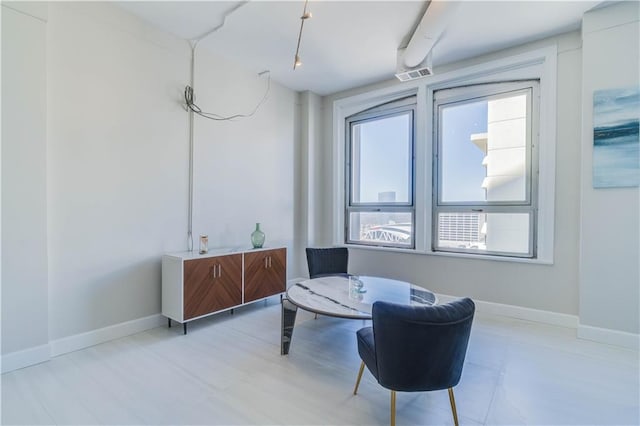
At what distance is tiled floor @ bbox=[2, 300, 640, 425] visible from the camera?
6.24ft

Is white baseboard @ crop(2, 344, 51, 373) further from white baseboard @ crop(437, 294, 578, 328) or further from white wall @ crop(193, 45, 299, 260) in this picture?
white baseboard @ crop(437, 294, 578, 328)

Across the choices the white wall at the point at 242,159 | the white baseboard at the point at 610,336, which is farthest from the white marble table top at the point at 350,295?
the white baseboard at the point at 610,336

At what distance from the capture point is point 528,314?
3.54m

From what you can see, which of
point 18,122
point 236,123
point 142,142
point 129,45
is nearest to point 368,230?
point 236,123

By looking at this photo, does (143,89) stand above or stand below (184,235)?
above

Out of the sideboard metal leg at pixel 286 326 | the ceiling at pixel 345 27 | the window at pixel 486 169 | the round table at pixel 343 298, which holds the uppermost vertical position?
the ceiling at pixel 345 27

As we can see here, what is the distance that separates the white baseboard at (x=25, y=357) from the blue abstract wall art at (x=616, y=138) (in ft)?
17.0

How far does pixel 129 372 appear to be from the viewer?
239 cm

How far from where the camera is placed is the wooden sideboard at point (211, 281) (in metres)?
3.11

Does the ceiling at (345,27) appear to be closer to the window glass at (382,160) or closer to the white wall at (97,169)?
the white wall at (97,169)

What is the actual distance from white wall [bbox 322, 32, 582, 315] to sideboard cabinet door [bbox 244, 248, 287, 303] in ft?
7.01

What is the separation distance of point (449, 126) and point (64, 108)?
4.26 m

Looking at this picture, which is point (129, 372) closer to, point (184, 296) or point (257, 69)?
point (184, 296)

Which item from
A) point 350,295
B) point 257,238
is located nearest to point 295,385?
point 350,295
